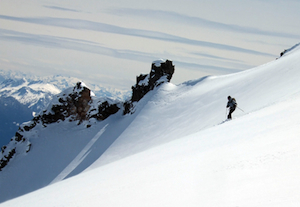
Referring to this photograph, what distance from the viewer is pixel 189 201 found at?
7.54 m

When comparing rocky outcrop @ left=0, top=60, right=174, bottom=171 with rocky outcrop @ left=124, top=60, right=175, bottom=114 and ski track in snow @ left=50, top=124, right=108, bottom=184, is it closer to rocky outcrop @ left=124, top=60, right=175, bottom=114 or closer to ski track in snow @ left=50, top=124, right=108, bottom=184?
rocky outcrop @ left=124, top=60, right=175, bottom=114

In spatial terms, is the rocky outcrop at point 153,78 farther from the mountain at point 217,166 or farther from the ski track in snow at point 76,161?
the mountain at point 217,166

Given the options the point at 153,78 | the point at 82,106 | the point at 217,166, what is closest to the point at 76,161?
the point at 82,106

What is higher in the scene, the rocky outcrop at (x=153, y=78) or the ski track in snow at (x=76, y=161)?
the rocky outcrop at (x=153, y=78)


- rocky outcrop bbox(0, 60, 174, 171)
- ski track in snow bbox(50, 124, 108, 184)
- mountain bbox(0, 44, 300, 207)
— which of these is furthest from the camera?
rocky outcrop bbox(0, 60, 174, 171)

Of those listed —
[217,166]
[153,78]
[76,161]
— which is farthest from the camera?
[153,78]

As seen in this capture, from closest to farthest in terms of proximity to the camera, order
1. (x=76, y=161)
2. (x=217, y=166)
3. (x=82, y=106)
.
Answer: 1. (x=217, y=166)
2. (x=76, y=161)
3. (x=82, y=106)

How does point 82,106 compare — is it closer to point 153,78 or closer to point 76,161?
point 76,161

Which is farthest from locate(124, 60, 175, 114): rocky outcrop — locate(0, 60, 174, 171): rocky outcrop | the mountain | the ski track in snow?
the mountain

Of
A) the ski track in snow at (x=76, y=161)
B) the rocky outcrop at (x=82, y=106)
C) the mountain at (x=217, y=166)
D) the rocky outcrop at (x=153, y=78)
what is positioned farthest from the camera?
the rocky outcrop at (x=82, y=106)

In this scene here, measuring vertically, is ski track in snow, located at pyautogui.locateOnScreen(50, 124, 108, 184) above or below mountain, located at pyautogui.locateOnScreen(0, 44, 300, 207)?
below

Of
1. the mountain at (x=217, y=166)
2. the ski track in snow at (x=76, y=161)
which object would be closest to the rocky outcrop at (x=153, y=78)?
the ski track in snow at (x=76, y=161)

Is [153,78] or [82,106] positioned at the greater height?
[153,78]

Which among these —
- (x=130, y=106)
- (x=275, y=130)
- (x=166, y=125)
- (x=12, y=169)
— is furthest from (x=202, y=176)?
(x=12, y=169)
